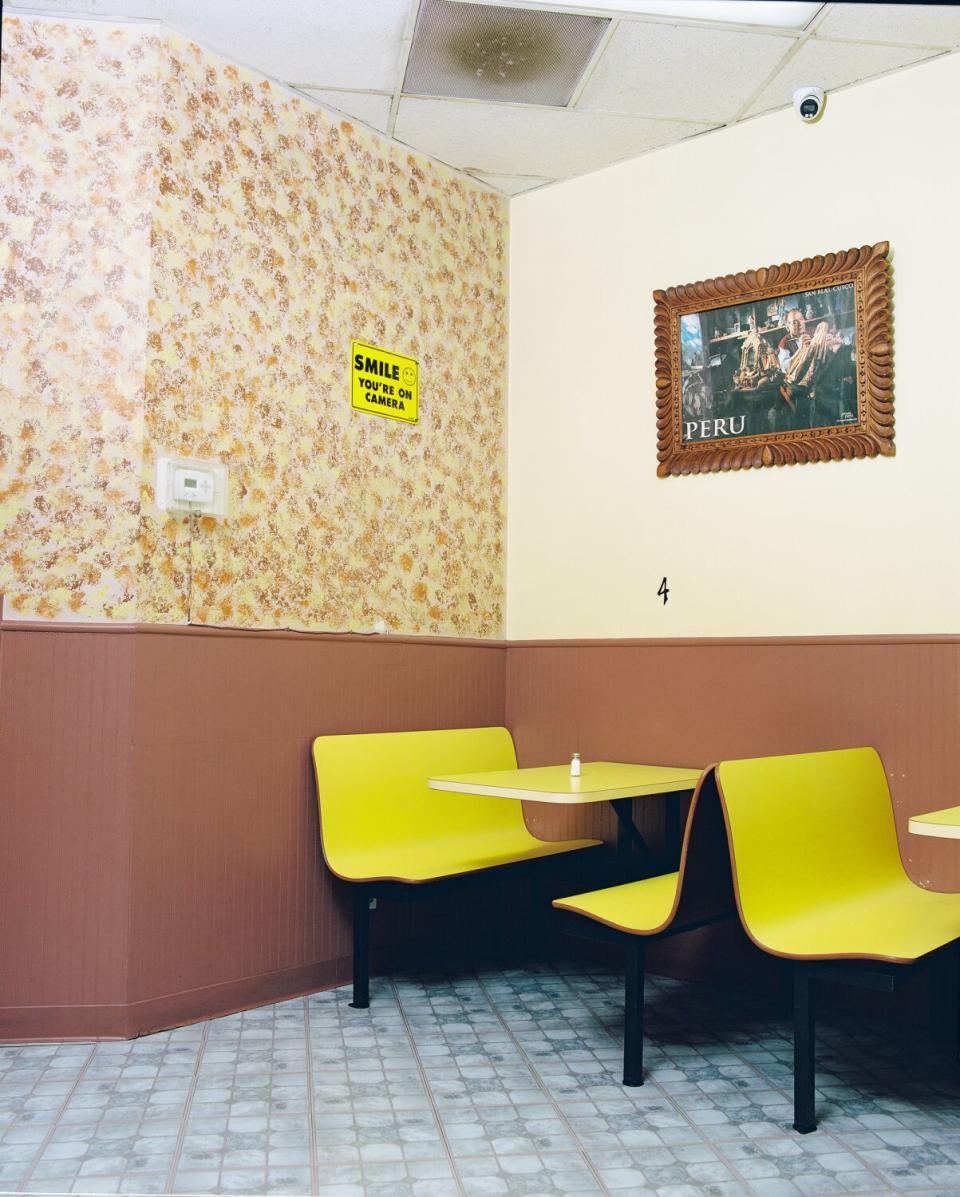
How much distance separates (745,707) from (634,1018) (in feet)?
4.74

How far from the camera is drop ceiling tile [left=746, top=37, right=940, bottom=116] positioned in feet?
12.4

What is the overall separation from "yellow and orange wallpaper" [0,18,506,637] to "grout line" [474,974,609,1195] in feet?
4.94

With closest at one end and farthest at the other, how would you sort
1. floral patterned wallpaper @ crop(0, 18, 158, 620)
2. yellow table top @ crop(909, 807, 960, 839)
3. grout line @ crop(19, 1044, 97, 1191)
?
grout line @ crop(19, 1044, 97, 1191) < yellow table top @ crop(909, 807, 960, 839) < floral patterned wallpaper @ crop(0, 18, 158, 620)

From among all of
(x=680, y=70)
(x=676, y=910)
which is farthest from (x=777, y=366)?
(x=676, y=910)

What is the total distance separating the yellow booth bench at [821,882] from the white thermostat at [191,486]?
1945 mm

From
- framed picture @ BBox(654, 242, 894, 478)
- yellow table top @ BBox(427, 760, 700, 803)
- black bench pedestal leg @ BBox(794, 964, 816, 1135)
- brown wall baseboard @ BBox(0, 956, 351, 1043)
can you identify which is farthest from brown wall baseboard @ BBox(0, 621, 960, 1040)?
black bench pedestal leg @ BBox(794, 964, 816, 1135)

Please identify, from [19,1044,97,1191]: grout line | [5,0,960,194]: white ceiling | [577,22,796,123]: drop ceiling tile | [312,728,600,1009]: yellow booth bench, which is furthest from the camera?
[312,728,600,1009]: yellow booth bench

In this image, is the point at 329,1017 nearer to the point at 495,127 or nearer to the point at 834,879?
the point at 834,879

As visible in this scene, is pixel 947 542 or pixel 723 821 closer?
pixel 723 821

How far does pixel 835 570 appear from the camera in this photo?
3994mm

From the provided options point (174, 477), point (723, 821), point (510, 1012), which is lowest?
point (510, 1012)

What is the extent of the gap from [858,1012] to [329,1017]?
183 centimetres

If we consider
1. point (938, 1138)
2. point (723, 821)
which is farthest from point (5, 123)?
point (938, 1138)

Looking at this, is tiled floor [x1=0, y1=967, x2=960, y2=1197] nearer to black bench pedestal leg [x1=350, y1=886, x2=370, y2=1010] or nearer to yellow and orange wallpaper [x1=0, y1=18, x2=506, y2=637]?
black bench pedestal leg [x1=350, y1=886, x2=370, y2=1010]
